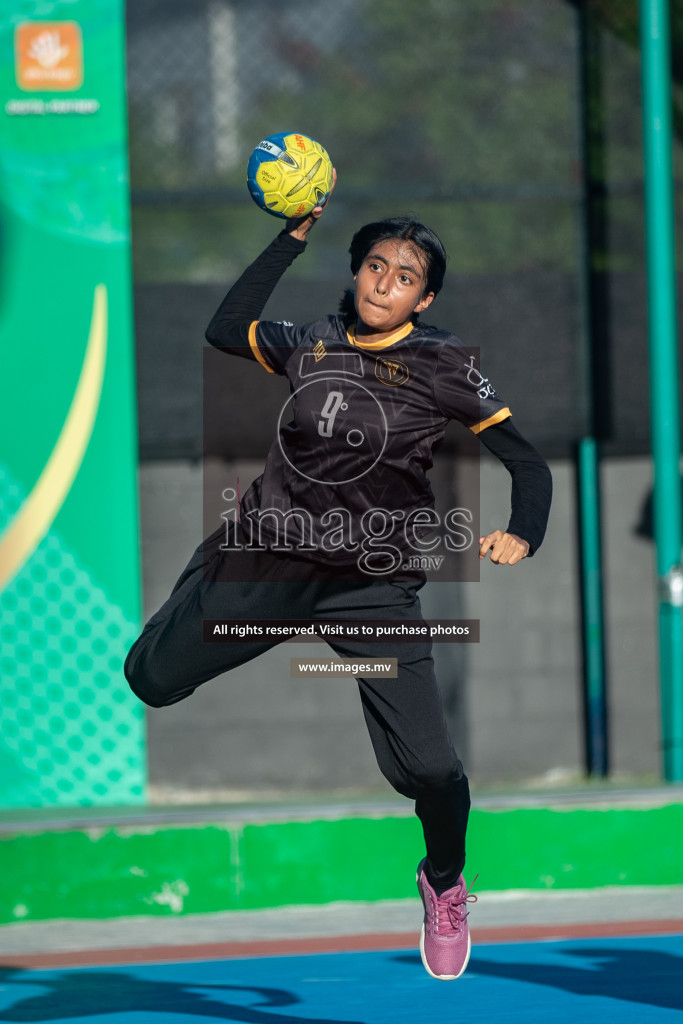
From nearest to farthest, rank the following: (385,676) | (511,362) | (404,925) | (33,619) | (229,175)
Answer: (385,676) < (404,925) < (33,619) < (511,362) < (229,175)

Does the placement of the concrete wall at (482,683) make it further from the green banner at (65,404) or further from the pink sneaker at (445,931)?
the pink sneaker at (445,931)

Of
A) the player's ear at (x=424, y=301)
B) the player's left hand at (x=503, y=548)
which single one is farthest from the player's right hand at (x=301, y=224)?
the player's left hand at (x=503, y=548)

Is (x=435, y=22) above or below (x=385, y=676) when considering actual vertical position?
above

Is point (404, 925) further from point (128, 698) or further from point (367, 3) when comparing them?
point (367, 3)

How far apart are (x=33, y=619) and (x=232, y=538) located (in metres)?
3.38

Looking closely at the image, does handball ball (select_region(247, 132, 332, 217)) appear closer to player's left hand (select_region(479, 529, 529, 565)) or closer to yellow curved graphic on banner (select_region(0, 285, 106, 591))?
player's left hand (select_region(479, 529, 529, 565))

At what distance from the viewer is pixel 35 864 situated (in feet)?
20.7

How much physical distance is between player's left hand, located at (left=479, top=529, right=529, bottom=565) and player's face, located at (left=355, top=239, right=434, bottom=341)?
0.73 m

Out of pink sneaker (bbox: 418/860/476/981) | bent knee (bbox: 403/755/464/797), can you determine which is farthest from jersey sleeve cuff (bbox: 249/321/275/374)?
pink sneaker (bbox: 418/860/476/981)

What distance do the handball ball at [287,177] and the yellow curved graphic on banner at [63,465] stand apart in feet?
10.8

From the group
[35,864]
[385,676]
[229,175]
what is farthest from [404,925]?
[229,175]

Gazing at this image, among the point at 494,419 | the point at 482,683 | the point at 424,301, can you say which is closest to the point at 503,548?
the point at 494,419

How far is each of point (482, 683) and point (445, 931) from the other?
3.88 m

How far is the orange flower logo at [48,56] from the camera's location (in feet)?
23.7
